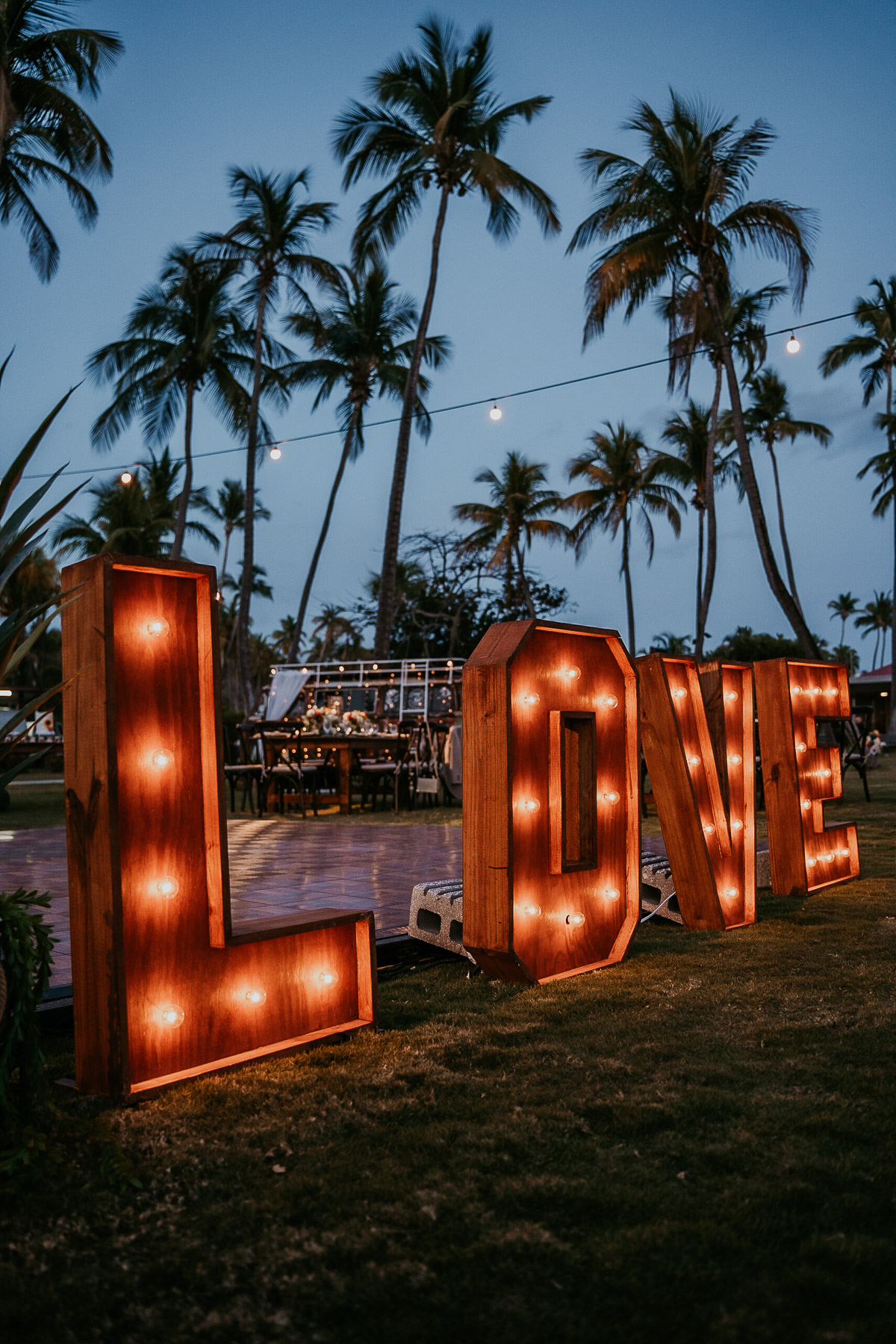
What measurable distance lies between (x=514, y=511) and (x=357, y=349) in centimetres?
765

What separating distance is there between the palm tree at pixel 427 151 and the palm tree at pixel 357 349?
3044mm

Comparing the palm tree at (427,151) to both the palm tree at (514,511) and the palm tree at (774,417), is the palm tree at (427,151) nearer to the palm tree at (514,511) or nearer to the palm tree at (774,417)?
the palm tree at (514,511)

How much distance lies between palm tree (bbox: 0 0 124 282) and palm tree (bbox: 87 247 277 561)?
4783 mm

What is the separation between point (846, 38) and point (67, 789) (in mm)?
16588

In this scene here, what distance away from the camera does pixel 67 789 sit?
2518 millimetres

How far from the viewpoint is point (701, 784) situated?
178 inches

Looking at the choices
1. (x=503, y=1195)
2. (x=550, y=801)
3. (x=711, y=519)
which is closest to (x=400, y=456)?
(x=711, y=519)

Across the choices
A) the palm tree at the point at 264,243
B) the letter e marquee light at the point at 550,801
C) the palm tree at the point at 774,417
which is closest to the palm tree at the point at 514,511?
the palm tree at the point at 774,417

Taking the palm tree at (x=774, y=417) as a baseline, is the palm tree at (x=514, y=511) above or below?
below

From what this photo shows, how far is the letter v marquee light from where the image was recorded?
4.37 meters

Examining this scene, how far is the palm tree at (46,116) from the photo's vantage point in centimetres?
1466

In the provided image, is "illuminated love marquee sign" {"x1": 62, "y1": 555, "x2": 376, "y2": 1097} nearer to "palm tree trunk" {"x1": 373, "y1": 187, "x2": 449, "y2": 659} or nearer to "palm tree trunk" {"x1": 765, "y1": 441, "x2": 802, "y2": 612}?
"palm tree trunk" {"x1": 373, "y1": 187, "x2": 449, "y2": 659}

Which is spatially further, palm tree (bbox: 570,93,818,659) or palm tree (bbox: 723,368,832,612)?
palm tree (bbox: 723,368,832,612)

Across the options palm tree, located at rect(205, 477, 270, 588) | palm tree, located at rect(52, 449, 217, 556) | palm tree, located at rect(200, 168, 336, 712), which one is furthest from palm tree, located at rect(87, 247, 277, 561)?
palm tree, located at rect(205, 477, 270, 588)
